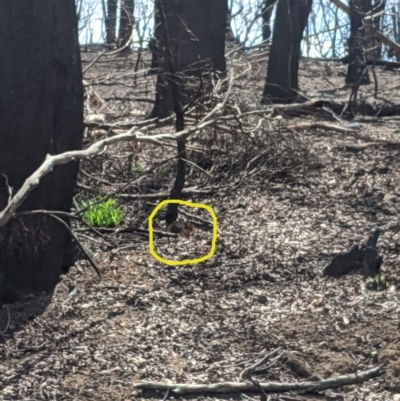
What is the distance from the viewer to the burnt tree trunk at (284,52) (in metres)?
13.0

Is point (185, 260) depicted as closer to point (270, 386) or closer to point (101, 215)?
point (101, 215)

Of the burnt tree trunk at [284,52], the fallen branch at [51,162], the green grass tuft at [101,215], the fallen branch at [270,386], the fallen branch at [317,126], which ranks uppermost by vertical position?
the burnt tree trunk at [284,52]

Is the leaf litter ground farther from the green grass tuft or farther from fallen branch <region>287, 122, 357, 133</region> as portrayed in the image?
fallen branch <region>287, 122, 357, 133</region>

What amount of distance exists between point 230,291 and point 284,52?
7.45 m

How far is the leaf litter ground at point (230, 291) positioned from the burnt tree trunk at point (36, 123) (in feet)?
0.86

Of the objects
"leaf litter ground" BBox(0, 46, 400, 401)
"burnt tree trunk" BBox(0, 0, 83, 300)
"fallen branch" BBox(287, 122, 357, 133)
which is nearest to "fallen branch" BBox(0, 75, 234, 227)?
"burnt tree trunk" BBox(0, 0, 83, 300)

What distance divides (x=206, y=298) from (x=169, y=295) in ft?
0.90

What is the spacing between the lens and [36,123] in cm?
596

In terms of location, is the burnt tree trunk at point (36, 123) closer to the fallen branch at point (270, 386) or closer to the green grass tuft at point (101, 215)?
the green grass tuft at point (101, 215)

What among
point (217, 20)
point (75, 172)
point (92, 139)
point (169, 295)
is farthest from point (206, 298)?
point (217, 20)

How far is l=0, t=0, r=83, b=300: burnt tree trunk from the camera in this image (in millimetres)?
5836

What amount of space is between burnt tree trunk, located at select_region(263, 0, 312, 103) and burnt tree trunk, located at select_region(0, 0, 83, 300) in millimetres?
7000

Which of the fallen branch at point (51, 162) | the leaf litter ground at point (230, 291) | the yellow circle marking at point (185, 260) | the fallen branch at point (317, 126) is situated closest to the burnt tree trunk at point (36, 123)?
the leaf litter ground at point (230, 291)

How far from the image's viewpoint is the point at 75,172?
6395 mm
